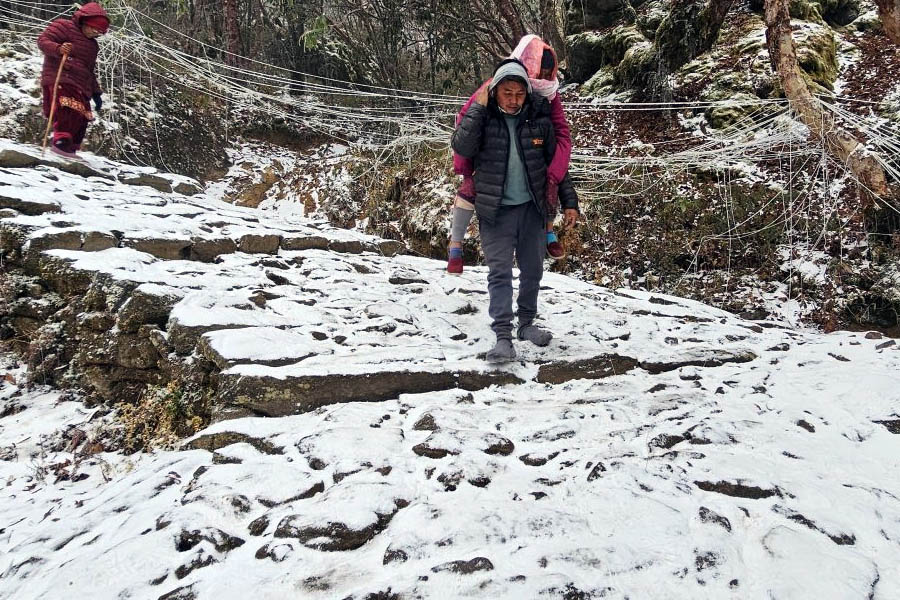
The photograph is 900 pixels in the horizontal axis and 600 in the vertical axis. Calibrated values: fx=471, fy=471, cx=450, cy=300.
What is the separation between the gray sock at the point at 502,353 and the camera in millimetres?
2834

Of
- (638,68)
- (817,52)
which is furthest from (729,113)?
(638,68)

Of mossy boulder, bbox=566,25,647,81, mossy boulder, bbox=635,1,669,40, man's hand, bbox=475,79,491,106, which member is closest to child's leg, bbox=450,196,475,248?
man's hand, bbox=475,79,491,106

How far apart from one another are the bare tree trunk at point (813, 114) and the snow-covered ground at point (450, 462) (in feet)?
→ 4.32

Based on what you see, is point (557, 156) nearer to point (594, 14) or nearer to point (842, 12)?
point (594, 14)

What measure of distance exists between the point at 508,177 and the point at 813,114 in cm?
275

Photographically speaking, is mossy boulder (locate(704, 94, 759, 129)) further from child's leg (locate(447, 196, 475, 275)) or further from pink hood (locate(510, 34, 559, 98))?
child's leg (locate(447, 196, 475, 275))

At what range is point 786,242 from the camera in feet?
17.3

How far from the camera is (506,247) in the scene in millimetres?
2885

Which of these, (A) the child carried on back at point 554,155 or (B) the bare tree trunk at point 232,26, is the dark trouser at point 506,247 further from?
(B) the bare tree trunk at point 232,26

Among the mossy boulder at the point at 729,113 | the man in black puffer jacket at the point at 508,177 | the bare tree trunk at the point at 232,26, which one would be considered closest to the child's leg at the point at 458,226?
the man in black puffer jacket at the point at 508,177

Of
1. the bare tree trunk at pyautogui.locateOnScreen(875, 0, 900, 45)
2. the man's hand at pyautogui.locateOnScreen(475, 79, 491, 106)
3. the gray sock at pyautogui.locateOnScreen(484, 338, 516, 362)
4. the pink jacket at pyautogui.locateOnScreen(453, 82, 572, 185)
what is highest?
the bare tree trunk at pyautogui.locateOnScreen(875, 0, 900, 45)

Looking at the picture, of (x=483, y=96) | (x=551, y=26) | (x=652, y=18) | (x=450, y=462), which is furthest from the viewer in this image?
(x=551, y=26)

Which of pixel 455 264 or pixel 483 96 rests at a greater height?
pixel 483 96

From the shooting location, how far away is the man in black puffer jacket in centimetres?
262
